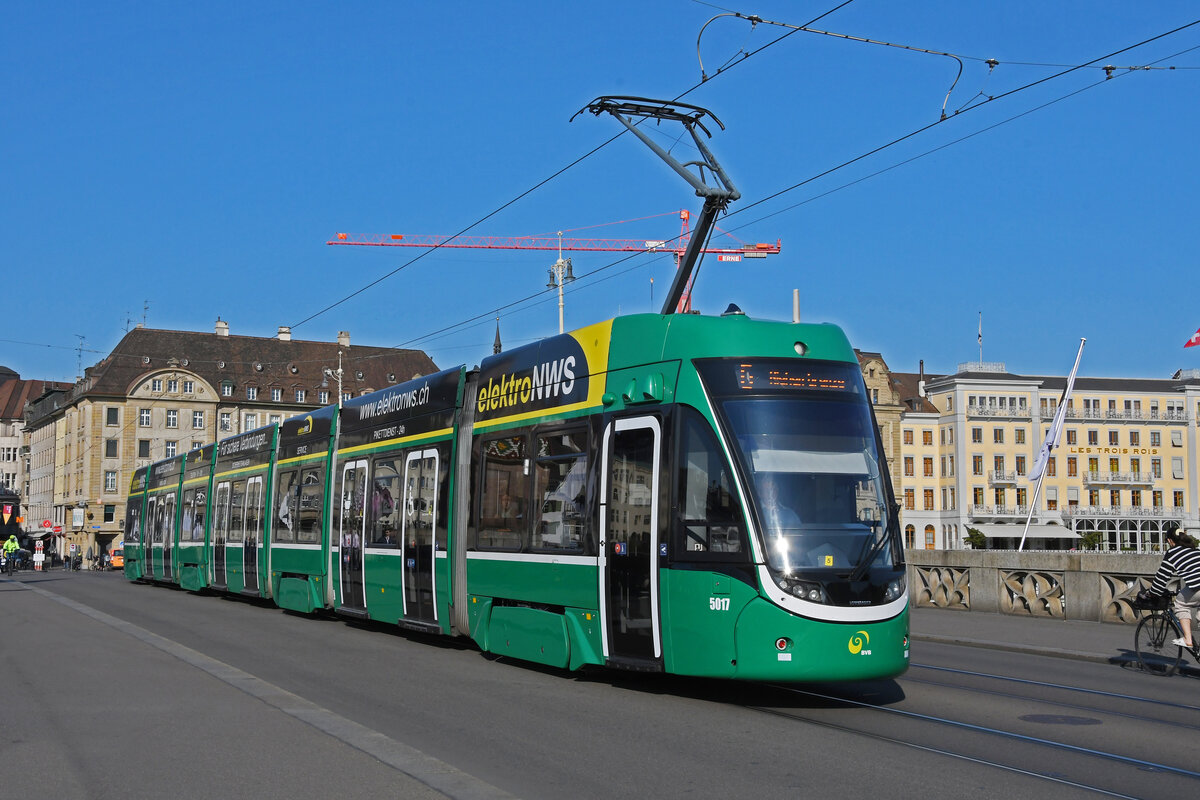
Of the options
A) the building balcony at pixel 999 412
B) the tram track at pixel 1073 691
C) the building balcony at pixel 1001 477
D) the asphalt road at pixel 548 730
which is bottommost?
the tram track at pixel 1073 691

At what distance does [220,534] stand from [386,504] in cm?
1213

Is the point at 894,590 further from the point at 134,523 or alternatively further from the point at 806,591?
the point at 134,523

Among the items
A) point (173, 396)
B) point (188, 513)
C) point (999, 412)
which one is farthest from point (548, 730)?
point (173, 396)

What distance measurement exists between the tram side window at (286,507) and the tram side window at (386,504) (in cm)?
462

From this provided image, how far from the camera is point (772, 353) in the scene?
39.5ft

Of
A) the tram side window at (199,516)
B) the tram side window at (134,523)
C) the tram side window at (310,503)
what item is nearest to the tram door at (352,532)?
the tram side window at (310,503)

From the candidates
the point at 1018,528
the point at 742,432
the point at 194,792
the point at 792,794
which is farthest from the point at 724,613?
the point at 1018,528

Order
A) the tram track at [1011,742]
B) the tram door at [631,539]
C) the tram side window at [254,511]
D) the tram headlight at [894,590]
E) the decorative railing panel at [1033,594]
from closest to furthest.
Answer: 1. the tram track at [1011,742]
2. the tram headlight at [894,590]
3. the tram door at [631,539]
4. the decorative railing panel at [1033,594]
5. the tram side window at [254,511]

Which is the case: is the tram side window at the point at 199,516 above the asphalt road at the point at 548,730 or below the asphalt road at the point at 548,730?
above

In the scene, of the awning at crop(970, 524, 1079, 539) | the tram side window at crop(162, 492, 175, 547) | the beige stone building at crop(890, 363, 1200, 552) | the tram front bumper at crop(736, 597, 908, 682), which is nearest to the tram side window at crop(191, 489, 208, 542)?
the tram side window at crop(162, 492, 175, 547)

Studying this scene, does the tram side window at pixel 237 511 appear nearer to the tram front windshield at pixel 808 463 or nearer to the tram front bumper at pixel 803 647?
the tram front windshield at pixel 808 463

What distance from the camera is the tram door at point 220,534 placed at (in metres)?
29.1

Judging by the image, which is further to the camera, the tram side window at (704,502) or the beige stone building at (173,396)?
the beige stone building at (173,396)

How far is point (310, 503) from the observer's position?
2275 cm
